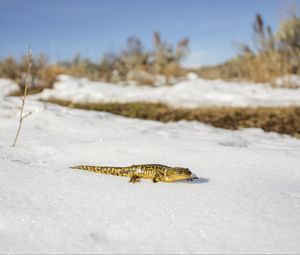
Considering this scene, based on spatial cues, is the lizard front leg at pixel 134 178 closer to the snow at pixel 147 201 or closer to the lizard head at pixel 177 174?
the snow at pixel 147 201

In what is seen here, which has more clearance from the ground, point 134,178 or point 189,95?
point 189,95

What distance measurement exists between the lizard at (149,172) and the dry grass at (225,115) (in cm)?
321

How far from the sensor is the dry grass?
6.16 meters

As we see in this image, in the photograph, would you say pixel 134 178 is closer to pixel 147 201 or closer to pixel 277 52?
pixel 147 201

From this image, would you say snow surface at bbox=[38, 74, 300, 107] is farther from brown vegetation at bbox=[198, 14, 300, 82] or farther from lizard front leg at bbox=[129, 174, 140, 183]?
lizard front leg at bbox=[129, 174, 140, 183]

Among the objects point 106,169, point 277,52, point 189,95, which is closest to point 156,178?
point 106,169

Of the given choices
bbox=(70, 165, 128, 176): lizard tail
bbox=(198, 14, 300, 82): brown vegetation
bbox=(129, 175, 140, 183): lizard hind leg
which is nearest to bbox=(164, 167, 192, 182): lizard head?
bbox=(129, 175, 140, 183): lizard hind leg

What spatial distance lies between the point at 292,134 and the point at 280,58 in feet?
23.8

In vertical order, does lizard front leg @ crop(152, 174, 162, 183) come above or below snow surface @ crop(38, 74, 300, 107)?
below

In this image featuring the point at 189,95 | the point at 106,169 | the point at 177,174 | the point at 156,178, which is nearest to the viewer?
the point at 177,174

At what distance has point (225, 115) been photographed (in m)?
7.15

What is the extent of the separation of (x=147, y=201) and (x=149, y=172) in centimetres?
48

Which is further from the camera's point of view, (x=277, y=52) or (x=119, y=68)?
(x=119, y=68)

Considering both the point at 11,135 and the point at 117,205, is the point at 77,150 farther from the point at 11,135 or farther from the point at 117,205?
the point at 117,205
